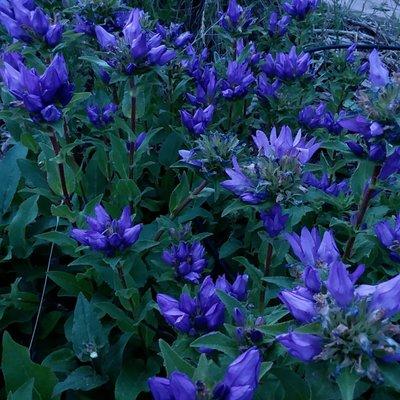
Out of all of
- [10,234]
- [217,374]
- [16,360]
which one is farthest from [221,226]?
[217,374]

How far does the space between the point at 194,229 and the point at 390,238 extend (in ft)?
2.85

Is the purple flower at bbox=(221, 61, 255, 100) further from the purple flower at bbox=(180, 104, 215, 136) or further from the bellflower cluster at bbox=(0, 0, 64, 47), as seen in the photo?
the bellflower cluster at bbox=(0, 0, 64, 47)

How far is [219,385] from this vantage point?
1.03 m

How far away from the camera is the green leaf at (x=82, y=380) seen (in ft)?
5.31

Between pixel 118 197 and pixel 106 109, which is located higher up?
pixel 106 109

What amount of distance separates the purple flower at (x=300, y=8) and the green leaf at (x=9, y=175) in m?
1.31

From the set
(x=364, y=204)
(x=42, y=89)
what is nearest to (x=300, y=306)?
(x=364, y=204)

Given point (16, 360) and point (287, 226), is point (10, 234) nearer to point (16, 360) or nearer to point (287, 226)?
point (16, 360)

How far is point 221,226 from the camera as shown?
7.54 feet

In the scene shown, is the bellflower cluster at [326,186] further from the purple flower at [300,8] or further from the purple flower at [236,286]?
the purple flower at [300,8]

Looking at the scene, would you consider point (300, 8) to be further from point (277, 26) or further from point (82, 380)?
point (82, 380)

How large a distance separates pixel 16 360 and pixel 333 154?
152cm

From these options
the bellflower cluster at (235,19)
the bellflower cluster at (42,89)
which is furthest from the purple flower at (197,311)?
the bellflower cluster at (235,19)

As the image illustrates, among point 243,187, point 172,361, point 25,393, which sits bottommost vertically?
point 25,393
